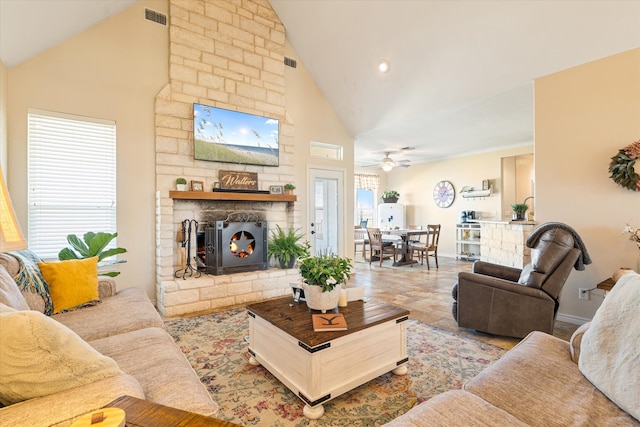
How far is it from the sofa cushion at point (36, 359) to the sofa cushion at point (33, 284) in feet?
4.59

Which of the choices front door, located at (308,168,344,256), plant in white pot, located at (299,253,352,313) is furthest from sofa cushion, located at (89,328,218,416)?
front door, located at (308,168,344,256)

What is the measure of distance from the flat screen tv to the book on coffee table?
296 centimetres

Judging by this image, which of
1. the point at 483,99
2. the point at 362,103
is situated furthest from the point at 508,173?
the point at 362,103

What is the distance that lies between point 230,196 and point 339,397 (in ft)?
9.58

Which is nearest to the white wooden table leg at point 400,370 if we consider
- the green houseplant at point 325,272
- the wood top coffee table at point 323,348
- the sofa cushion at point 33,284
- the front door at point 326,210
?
the wood top coffee table at point 323,348

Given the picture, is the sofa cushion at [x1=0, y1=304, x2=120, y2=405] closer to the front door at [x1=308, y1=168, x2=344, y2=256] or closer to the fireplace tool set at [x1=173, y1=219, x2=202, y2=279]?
the fireplace tool set at [x1=173, y1=219, x2=202, y2=279]

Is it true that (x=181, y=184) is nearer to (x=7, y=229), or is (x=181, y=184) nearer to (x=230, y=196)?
(x=230, y=196)

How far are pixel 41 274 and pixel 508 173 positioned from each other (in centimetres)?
815

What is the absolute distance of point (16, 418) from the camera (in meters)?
0.88

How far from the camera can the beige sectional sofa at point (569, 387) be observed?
1.09 metres

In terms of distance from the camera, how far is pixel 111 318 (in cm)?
208

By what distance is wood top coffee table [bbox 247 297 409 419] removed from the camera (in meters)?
1.79

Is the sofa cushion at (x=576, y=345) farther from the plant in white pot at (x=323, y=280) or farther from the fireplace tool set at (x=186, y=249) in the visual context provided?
the fireplace tool set at (x=186, y=249)

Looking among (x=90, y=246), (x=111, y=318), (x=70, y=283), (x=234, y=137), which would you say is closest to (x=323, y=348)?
(x=111, y=318)
